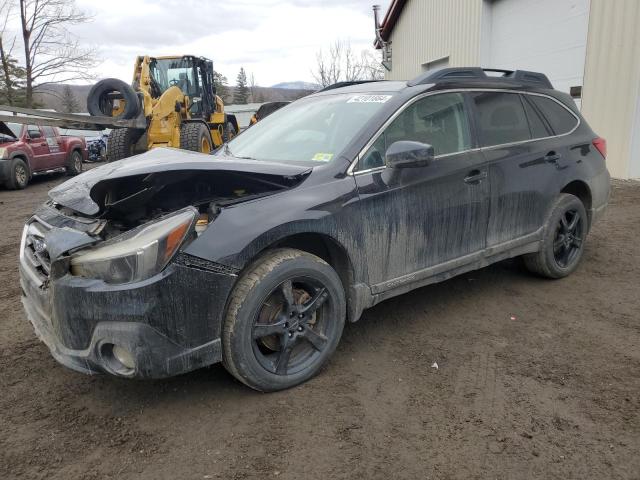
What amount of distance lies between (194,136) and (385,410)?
32.0 feet

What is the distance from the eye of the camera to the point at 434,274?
3.64m

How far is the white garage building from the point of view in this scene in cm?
903

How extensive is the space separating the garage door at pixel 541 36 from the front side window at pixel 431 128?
24.9ft

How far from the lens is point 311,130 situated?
372cm

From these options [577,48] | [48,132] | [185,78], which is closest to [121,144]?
[185,78]

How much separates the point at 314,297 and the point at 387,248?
2.00 feet

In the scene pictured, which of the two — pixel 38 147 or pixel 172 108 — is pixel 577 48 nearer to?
pixel 172 108

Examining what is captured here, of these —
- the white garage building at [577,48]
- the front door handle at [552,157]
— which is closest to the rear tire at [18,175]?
the white garage building at [577,48]

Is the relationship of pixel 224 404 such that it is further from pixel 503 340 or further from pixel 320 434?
pixel 503 340

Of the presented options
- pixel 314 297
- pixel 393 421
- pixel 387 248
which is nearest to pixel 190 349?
pixel 314 297

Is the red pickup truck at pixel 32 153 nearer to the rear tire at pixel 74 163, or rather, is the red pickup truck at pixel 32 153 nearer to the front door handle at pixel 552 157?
the rear tire at pixel 74 163

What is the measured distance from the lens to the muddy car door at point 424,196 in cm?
327

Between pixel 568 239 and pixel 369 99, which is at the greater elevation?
pixel 369 99

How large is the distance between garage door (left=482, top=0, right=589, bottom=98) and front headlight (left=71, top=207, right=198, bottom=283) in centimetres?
980
